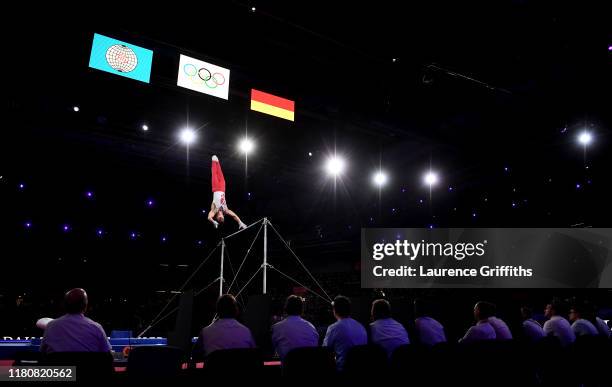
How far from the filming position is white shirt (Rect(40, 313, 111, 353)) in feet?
11.1

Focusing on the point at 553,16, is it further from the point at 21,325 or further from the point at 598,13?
the point at 21,325

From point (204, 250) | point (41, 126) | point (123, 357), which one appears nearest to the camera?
point (123, 357)

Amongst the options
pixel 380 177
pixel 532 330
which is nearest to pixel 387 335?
pixel 532 330

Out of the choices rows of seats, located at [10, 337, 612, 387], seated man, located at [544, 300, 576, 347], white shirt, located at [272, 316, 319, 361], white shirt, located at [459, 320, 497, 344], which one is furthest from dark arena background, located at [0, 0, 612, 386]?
white shirt, located at [459, 320, 497, 344]

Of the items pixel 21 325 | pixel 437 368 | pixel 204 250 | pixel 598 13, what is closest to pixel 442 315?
pixel 437 368

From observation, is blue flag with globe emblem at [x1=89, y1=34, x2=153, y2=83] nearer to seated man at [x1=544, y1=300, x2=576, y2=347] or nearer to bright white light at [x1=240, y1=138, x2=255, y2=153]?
bright white light at [x1=240, y1=138, x2=255, y2=153]

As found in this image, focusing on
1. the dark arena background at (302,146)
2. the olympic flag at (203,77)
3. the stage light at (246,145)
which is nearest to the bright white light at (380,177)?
the dark arena background at (302,146)

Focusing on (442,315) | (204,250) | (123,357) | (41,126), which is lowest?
(123,357)

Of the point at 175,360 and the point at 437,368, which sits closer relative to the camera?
the point at 175,360

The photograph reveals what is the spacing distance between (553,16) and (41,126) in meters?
9.51

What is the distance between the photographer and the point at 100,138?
417 inches

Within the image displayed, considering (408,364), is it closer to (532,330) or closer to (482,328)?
(482,328)

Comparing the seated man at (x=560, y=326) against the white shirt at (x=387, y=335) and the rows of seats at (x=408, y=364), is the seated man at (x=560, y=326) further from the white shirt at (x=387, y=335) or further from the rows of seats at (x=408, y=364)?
the white shirt at (x=387, y=335)

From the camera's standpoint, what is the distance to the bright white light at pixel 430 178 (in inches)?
424
